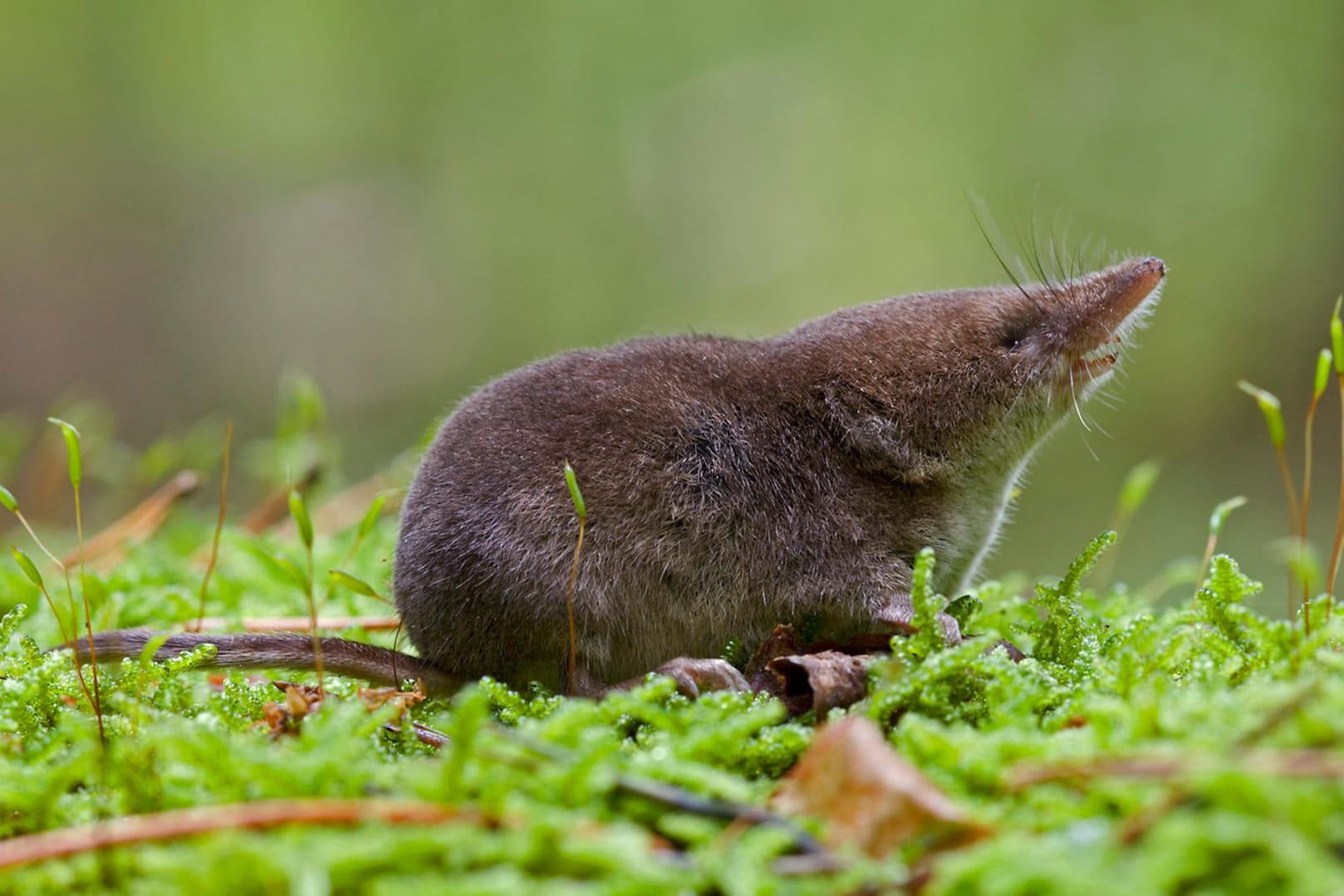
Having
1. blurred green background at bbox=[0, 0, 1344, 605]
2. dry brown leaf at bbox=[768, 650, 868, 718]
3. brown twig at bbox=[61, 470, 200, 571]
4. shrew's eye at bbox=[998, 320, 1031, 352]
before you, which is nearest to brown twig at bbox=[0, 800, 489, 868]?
dry brown leaf at bbox=[768, 650, 868, 718]

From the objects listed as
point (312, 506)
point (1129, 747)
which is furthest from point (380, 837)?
point (312, 506)

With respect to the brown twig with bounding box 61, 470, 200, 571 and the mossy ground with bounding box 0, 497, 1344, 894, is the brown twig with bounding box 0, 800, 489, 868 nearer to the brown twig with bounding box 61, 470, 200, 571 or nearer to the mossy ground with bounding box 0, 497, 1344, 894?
the mossy ground with bounding box 0, 497, 1344, 894

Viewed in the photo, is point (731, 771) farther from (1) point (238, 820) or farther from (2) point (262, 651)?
(2) point (262, 651)

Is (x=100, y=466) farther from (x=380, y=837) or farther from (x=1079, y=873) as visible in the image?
(x=1079, y=873)

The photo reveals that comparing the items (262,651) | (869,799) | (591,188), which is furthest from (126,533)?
(591,188)

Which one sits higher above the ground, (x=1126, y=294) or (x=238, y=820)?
(x=1126, y=294)

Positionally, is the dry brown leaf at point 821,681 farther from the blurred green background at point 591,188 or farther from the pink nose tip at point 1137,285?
the blurred green background at point 591,188

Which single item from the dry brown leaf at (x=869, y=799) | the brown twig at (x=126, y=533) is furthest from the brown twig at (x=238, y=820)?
the brown twig at (x=126, y=533)
